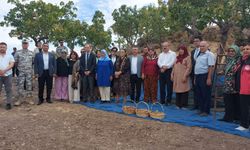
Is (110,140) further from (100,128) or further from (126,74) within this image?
(126,74)

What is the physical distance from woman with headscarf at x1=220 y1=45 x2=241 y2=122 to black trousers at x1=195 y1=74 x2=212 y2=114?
2.01 feet

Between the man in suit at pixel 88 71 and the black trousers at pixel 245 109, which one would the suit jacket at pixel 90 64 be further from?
the black trousers at pixel 245 109

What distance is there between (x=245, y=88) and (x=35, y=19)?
29.4m

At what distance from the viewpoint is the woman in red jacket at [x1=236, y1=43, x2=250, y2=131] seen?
6.30m

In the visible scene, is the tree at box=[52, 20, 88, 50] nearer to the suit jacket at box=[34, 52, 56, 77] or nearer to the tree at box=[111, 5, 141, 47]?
the tree at box=[111, 5, 141, 47]

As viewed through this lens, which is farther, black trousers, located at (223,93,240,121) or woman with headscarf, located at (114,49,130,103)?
woman with headscarf, located at (114,49,130,103)

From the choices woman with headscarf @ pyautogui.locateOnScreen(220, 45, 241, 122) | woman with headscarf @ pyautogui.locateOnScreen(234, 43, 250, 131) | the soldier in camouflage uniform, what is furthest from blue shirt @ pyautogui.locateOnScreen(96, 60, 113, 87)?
woman with headscarf @ pyautogui.locateOnScreen(234, 43, 250, 131)

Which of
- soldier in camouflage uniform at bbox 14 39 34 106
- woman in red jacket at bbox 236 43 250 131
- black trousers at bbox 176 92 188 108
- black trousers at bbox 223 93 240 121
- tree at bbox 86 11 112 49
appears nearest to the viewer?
woman in red jacket at bbox 236 43 250 131

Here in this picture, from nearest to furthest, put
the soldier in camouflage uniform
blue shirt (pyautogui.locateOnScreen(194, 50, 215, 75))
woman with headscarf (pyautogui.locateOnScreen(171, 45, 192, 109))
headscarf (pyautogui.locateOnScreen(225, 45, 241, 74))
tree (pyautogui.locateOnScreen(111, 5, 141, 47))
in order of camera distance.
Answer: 1. headscarf (pyautogui.locateOnScreen(225, 45, 241, 74))
2. blue shirt (pyautogui.locateOnScreen(194, 50, 215, 75))
3. woman with headscarf (pyautogui.locateOnScreen(171, 45, 192, 109))
4. the soldier in camouflage uniform
5. tree (pyautogui.locateOnScreen(111, 5, 141, 47))

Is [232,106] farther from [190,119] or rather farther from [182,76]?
[182,76]

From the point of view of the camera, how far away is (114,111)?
8383mm

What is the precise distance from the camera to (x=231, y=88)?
22.7ft

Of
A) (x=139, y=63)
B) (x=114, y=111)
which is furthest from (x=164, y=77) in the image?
(x=114, y=111)

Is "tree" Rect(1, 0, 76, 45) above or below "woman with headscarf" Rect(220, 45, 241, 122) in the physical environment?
above
